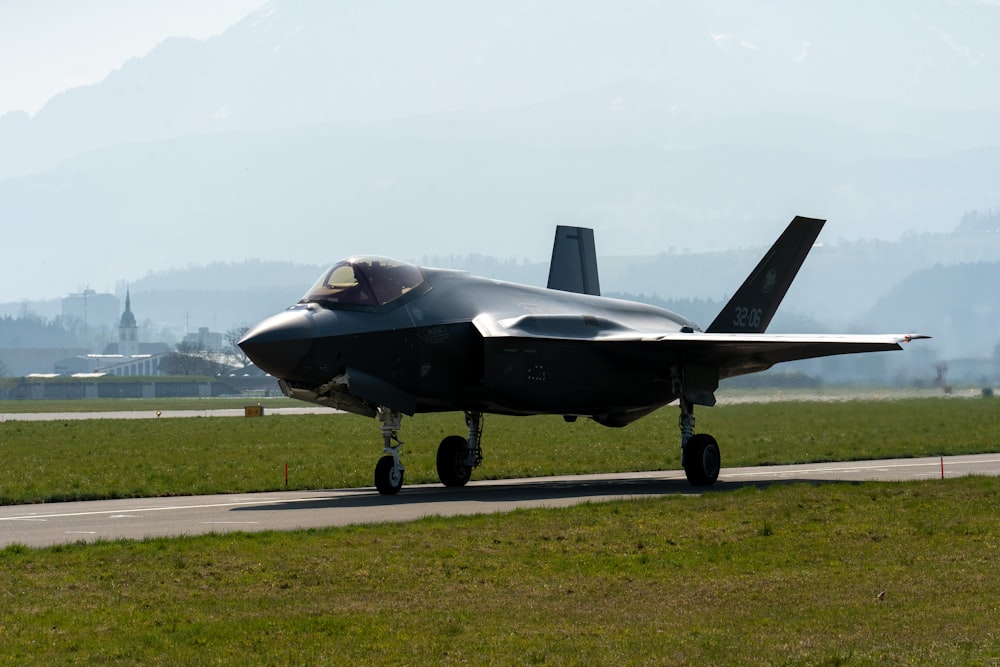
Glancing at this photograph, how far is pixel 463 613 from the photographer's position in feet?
37.4

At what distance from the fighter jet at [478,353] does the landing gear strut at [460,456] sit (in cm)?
2

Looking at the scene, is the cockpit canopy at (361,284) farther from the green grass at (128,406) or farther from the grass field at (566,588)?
the green grass at (128,406)

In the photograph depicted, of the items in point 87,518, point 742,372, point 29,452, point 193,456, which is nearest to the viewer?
point 87,518

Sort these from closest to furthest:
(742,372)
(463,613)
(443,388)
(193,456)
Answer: (463,613) → (443,388) → (742,372) → (193,456)

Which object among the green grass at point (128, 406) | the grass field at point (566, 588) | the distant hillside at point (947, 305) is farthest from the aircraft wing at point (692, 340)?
the green grass at point (128, 406)

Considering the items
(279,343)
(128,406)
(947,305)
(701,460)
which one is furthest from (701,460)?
(128,406)

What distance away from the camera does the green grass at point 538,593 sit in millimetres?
9992

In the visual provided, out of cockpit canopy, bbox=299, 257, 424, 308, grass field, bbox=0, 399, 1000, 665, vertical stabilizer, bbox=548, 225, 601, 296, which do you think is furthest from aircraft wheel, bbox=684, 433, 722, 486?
vertical stabilizer, bbox=548, 225, 601, 296

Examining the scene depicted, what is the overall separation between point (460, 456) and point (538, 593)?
43.5 ft

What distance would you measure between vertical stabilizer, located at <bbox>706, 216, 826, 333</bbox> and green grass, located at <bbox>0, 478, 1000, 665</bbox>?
38.2ft

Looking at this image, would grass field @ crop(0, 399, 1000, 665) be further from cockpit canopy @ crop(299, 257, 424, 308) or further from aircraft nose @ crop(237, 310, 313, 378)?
cockpit canopy @ crop(299, 257, 424, 308)

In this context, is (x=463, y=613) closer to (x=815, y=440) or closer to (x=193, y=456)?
(x=193, y=456)

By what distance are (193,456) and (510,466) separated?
→ 886cm

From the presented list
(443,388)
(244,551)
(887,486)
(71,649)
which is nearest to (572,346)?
(443,388)
